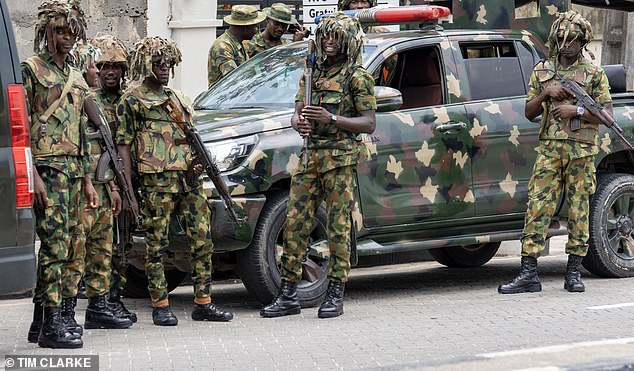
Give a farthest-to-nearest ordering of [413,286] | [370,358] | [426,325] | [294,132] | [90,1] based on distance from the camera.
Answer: [90,1] < [413,286] < [294,132] < [426,325] < [370,358]

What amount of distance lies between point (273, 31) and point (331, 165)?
3.44 metres

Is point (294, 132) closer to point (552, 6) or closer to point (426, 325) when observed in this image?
point (426, 325)

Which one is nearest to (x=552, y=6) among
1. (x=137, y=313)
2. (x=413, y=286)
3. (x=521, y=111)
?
(x=521, y=111)

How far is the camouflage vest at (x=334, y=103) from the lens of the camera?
909 centimetres

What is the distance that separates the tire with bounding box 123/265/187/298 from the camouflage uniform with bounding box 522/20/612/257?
2575 millimetres

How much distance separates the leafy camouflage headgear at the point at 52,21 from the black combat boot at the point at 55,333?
1.47 metres

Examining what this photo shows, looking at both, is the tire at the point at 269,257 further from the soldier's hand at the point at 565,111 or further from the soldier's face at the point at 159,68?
the soldier's hand at the point at 565,111

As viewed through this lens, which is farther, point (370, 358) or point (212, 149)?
point (212, 149)

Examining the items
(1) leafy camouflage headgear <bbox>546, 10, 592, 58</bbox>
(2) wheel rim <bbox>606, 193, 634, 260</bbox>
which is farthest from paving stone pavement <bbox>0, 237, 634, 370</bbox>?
(1) leafy camouflage headgear <bbox>546, 10, 592, 58</bbox>

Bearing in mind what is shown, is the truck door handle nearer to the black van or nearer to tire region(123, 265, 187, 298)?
tire region(123, 265, 187, 298)

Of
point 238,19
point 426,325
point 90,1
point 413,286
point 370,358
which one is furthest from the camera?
point 90,1

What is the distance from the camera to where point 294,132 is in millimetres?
9492

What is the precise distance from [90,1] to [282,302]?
613cm

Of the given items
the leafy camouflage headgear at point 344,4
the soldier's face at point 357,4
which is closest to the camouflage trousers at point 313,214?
the soldier's face at point 357,4
